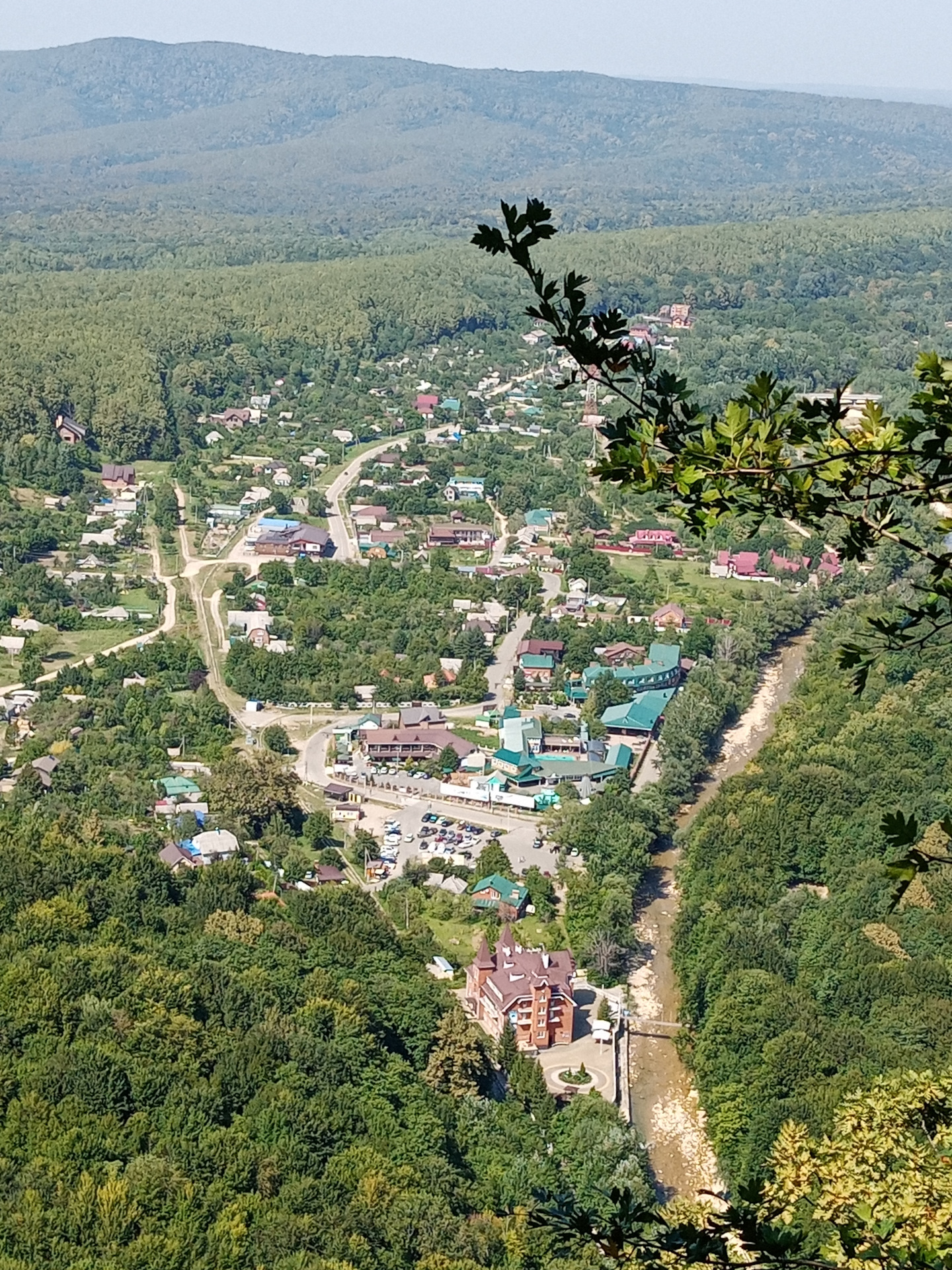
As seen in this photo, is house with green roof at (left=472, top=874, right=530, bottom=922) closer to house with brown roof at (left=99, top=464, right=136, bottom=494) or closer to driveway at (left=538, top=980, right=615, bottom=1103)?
driveway at (left=538, top=980, right=615, bottom=1103)

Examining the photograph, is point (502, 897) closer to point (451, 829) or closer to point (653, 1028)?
point (451, 829)

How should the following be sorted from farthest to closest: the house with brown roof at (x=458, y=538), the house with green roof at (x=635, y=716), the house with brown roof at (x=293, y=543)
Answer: the house with brown roof at (x=458, y=538) → the house with brown roof at (x=293, y=543) → the house with green roof at (x=635, y=716)

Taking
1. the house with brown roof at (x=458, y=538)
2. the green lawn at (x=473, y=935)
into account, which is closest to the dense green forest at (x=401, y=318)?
the house with brown roof at (x=458, y=538)

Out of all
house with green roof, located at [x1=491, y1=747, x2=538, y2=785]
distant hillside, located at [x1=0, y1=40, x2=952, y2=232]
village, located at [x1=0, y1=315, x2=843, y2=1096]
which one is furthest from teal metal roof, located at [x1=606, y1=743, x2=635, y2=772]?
distant hillside, located at [x1=0, y1=40, x2=952, y2=232]

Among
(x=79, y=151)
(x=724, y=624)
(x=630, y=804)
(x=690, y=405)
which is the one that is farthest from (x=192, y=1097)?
(x=79, y=151)

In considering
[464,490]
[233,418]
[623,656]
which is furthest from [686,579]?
[233,418]

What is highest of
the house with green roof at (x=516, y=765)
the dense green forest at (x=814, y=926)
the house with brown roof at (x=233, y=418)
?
the dense green forest at (x=814, y=926)

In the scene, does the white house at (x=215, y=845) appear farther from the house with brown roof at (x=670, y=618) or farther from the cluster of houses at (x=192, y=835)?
the house with brown roof at (x=670, y=618)
